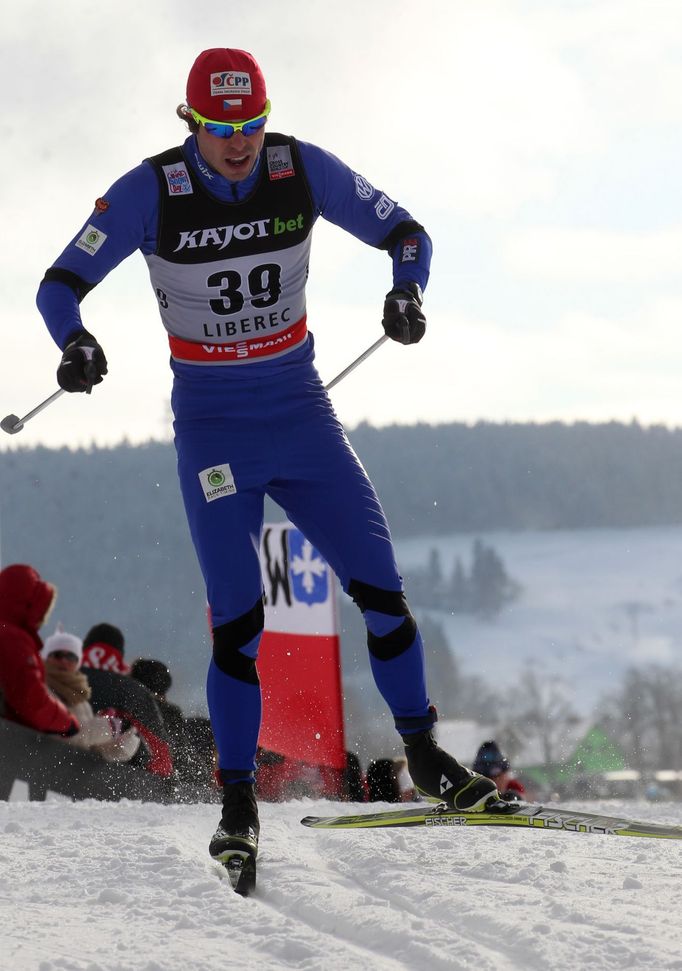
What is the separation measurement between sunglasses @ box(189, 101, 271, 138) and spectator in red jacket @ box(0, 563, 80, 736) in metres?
3.18

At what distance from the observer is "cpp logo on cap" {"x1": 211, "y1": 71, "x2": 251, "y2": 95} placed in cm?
329

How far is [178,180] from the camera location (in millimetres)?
3400

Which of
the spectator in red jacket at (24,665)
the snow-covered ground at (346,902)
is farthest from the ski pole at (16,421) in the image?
the spectator in red jacket at (24,665)

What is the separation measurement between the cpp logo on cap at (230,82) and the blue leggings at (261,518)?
0.78 meters

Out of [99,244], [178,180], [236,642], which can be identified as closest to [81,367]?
[99,244]

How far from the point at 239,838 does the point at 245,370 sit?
52.0 inches

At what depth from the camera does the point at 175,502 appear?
39125mm

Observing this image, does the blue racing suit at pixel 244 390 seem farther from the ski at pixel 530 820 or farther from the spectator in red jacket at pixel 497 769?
the spectator in red jacket at pixel 497 769

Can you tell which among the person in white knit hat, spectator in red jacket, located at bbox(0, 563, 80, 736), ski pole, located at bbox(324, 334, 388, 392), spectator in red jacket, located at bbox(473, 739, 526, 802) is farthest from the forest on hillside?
ski pole, located at bbox(324, 334, 388, 392)

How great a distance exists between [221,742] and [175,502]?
A: 36.1m

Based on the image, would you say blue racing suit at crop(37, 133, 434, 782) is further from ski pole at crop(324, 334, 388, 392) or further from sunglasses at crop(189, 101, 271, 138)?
ski pole at crop(324, 334, 388, 392)

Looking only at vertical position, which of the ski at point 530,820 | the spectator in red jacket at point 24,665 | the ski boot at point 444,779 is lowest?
the ski at point 530,820

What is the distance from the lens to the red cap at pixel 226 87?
10.8 ft

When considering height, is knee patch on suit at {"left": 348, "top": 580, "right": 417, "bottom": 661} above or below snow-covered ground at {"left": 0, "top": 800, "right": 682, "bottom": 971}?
above
